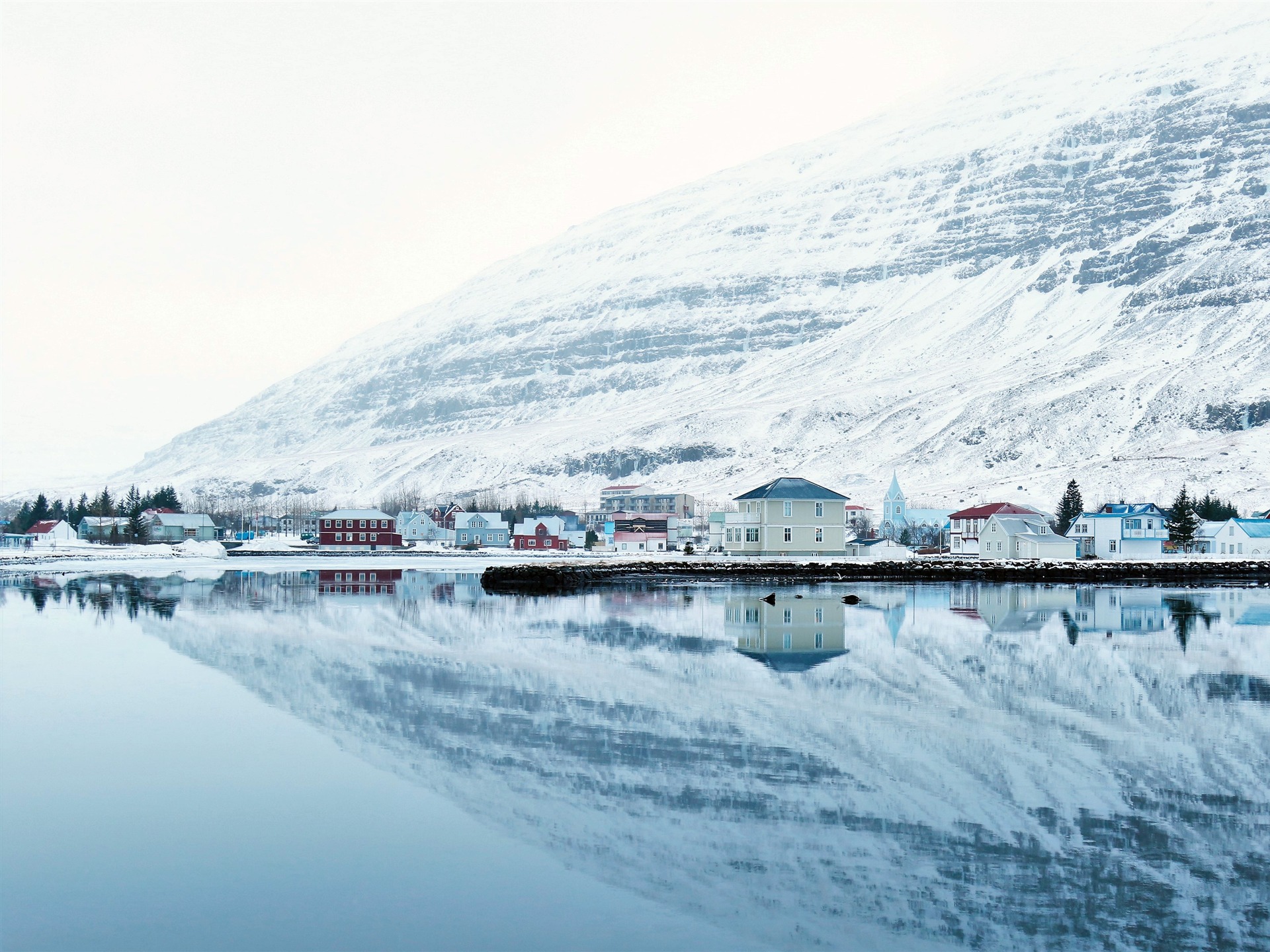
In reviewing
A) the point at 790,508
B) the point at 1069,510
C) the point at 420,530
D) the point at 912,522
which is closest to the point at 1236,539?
the point at 1069,510

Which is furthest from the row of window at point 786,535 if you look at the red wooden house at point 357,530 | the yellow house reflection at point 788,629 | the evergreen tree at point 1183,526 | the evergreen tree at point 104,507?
the evergreen tree at point 104,507

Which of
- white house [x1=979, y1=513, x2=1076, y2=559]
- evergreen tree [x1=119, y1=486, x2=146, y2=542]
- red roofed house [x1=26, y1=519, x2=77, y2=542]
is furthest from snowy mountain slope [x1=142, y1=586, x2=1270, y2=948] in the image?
red roofed house [x1=26, y1=519, x2=77, y2=542]

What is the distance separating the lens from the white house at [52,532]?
122875 millimetres

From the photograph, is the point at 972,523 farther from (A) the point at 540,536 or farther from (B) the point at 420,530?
(B) the point at 420,530

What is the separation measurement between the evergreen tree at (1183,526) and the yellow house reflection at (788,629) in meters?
59.1

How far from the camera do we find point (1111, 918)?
1023cm

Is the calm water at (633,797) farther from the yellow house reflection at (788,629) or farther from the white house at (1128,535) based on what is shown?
the white house at (1128,535)

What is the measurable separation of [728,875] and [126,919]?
564 centimetres

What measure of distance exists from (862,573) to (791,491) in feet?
44.8

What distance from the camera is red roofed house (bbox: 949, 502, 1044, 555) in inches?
4063

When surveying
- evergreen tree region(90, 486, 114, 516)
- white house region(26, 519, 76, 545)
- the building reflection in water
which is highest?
evergreen tree region(90, 486, 114, 516)

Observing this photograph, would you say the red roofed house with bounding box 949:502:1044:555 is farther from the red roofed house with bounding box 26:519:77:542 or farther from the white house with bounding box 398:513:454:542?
the red roofed house with bounding box 26:519:77:542

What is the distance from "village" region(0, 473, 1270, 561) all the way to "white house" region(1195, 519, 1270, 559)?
0.11 metres

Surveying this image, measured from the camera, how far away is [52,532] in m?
124
